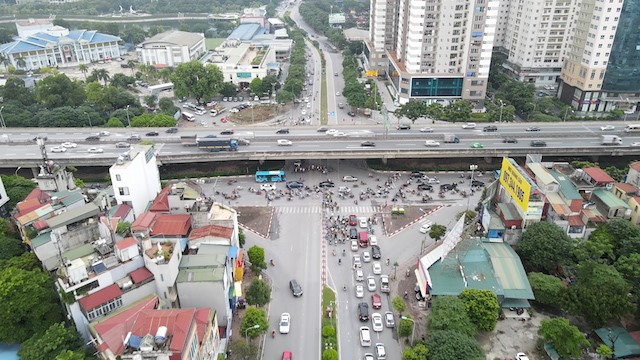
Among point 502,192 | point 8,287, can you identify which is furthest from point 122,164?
point 502,192

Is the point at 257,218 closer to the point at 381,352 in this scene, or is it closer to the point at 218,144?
the point at 218,144

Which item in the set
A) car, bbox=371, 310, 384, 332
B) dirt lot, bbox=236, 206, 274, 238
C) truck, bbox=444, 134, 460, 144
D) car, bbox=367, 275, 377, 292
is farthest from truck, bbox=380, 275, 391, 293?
truck, bbox=444, 134, 460, 144

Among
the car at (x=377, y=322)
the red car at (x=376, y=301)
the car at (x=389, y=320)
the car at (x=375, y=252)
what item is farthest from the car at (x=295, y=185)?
the car at (x=389, y=320)

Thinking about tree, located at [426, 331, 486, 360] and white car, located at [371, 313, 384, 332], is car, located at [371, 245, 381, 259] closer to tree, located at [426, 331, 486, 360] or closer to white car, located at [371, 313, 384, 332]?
white car, located at [371, 313, 384, 332]

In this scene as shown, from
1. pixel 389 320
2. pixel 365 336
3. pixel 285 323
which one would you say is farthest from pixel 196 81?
pixel 365 336

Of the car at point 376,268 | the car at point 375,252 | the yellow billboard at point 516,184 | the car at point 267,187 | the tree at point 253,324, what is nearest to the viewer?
the tree at point 253,324

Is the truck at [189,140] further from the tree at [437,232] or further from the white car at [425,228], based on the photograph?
the tree at [437,232]
